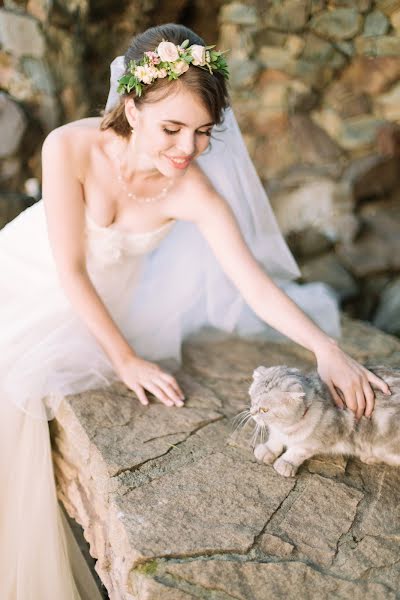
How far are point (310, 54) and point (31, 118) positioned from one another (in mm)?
2591

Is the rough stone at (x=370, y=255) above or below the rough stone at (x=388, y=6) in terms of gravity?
below

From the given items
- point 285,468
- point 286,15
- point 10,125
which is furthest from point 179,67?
point 286,15

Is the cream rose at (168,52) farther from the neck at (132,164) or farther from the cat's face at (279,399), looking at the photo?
the cat's face at (279,399)

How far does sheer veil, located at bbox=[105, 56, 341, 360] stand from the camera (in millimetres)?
2836

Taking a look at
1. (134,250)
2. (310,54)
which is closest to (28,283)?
(134,250)

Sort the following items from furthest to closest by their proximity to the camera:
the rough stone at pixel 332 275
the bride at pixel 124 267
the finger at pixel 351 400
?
the rough stone at pixel 332 275 < the bride at pixel 124 267 < the finger at pixel 351 400

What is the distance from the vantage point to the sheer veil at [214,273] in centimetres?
284

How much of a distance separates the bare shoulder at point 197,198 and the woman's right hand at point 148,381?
701 mm

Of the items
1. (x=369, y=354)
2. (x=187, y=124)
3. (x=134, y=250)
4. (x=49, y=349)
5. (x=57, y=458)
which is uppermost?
(x=187, y=124)

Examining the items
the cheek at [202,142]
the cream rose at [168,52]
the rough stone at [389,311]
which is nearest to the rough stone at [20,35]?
the cream rose at [168,52]

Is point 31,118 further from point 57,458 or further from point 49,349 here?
point 57,458

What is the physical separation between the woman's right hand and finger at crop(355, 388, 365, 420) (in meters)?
0.79

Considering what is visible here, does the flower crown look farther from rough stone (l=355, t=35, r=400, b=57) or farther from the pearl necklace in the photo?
rough stone (l=355, t=35, r=400, b=57)

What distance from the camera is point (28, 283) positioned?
2723 mm
